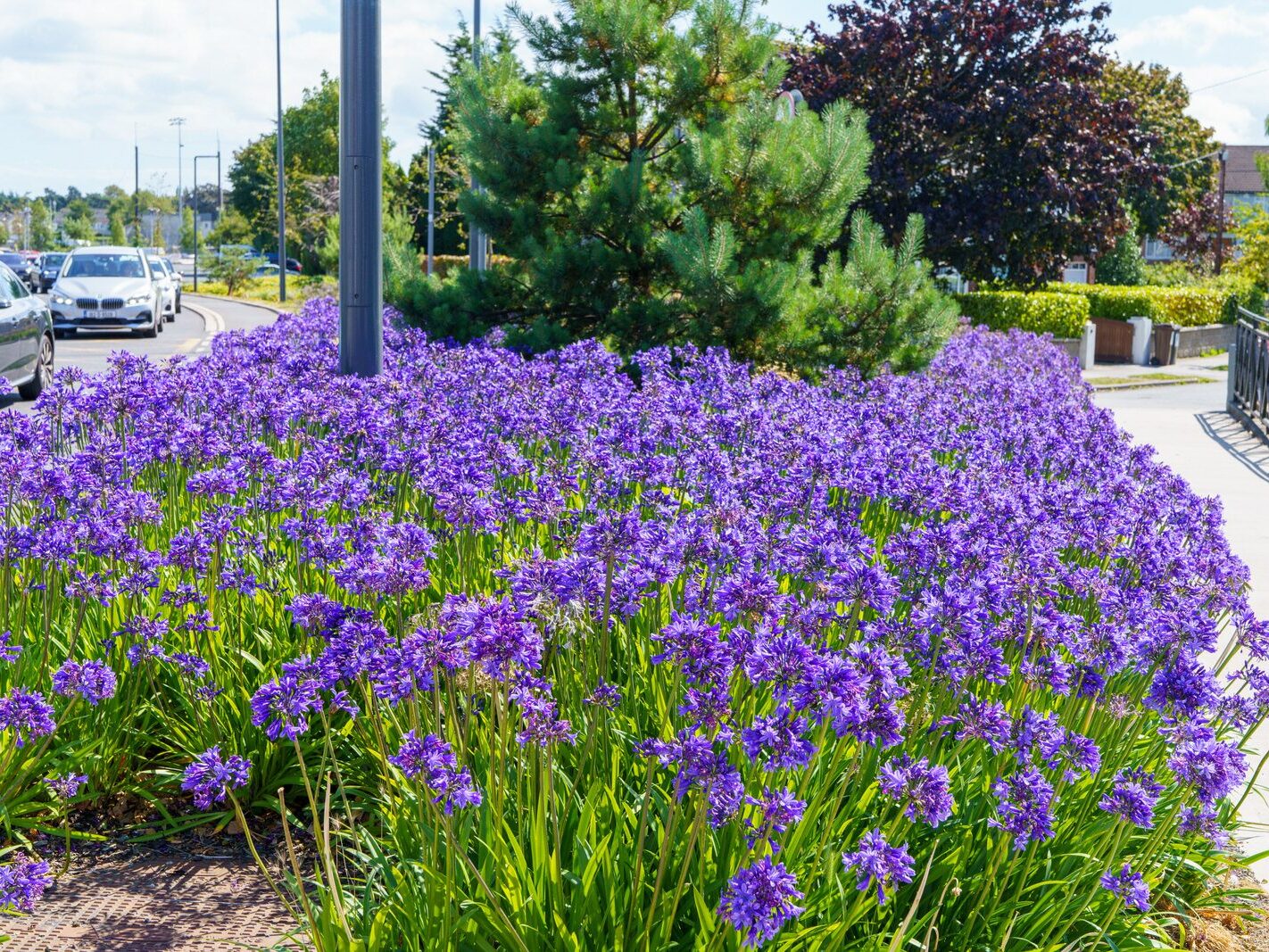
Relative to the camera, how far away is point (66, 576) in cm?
451

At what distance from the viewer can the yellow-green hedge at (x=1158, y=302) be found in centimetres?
2741

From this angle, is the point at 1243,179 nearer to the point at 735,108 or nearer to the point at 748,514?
the point at 735,108

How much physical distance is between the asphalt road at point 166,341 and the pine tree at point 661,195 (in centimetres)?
423

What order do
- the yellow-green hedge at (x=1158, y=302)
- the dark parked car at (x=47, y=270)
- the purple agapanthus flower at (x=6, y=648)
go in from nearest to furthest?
the purple agapanthus flower at (x=6, y=648), the yellow-green hedge at (x=1158, y=302), the dark parked car at (x=47, y=270)

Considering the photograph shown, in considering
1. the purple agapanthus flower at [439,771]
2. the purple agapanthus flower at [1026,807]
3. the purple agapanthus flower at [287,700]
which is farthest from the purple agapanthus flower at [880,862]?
the purple agapanthus flower at [287,700]

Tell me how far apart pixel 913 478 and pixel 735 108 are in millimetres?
6728

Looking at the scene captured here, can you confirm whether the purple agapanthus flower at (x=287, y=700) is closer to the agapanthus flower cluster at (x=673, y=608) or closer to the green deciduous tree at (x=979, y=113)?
the agapanthus flower cluster at (x=673, y=608)

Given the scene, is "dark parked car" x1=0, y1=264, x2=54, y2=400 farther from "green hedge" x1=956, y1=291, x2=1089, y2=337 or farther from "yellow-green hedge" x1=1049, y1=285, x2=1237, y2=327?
"yellow-green hedge" x1=1049, y1=285, x2=1237, y2=327

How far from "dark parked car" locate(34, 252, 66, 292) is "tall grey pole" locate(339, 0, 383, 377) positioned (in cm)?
3220

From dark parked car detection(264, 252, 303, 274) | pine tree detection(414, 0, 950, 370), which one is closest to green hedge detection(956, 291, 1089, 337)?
pine tree detection(414, 0, 950, 370)

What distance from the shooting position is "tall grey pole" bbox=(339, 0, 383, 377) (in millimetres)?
7992

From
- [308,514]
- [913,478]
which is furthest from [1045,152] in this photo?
[308,514]

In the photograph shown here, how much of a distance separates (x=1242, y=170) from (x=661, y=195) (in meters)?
106

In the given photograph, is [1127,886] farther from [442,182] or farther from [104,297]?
[442,182]
